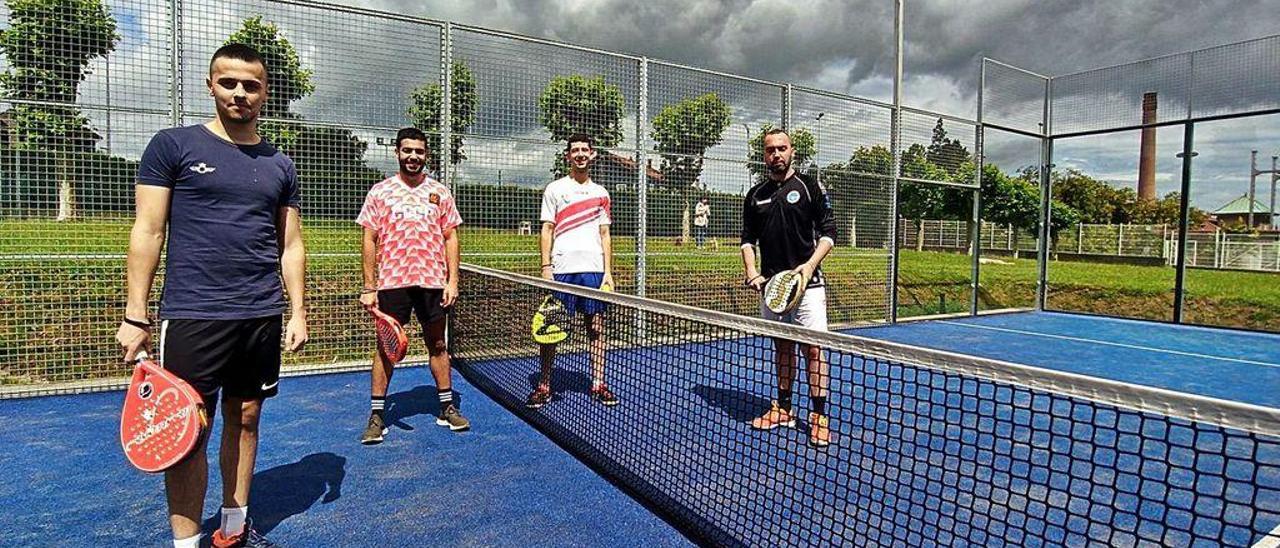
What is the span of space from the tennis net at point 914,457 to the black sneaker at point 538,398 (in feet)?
0.20

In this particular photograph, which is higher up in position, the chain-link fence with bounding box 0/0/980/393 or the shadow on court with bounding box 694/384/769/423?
the chain-link fence with bounding box 0/0/980/393

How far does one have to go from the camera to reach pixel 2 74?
470 centimetres

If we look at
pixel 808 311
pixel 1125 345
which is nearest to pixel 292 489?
pixel 808 311

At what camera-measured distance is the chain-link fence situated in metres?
5.01

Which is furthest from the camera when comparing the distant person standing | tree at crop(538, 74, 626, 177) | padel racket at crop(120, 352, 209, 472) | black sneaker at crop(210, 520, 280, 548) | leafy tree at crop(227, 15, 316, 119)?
the distant person standing

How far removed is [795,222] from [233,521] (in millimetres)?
3469

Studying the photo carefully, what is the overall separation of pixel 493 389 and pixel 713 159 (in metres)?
4.00

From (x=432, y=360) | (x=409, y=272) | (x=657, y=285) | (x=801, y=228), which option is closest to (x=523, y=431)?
(x=432, y=360)

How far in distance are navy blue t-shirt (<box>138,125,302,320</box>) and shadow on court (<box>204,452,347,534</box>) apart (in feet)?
3.82

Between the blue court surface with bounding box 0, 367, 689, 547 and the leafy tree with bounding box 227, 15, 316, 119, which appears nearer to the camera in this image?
the blue court surface with bounding box 0, 367, 689, 547

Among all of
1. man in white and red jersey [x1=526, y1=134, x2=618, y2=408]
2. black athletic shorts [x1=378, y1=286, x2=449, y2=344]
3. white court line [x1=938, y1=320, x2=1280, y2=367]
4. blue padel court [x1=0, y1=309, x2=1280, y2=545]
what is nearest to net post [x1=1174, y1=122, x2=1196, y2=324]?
white court line [x1=938, y1=320, x2=1280, y2=367]

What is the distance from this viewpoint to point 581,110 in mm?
6973

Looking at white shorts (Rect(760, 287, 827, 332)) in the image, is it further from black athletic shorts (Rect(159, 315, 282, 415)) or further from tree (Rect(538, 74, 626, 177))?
tree (Rect(538, 74, 626, 177))

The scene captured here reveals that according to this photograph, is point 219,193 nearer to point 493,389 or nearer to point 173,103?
point 493,389
